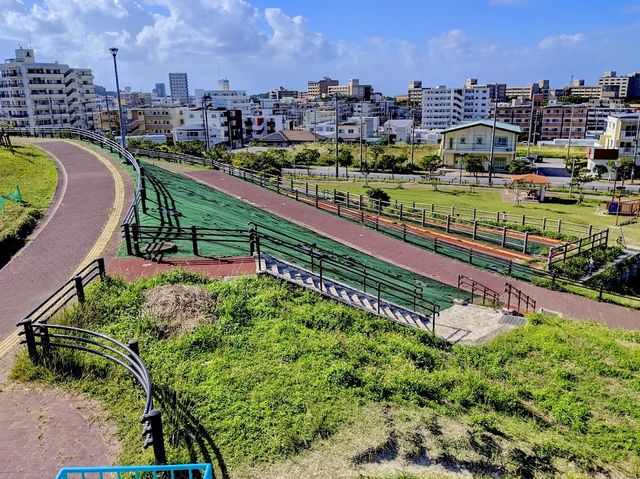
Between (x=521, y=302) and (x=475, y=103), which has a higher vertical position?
(x=475, y=103)

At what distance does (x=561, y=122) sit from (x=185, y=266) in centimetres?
11374

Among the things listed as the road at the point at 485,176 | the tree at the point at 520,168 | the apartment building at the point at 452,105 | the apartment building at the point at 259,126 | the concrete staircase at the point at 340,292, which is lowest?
the road at the point at 485,176

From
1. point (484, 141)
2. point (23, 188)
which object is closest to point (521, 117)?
point (484, 141)

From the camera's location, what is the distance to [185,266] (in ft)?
47.6

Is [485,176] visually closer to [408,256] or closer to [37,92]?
[408,256]

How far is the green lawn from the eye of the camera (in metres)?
34.4

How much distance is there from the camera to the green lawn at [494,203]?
34.4m

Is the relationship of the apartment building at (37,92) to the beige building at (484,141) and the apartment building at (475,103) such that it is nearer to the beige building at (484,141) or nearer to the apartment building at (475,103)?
the beige building at (484,141)

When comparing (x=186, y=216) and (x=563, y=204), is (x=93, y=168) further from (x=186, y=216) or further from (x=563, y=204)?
(x=563, y=204)

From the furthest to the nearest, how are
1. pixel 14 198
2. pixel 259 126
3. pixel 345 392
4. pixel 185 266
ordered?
pixel 259 126 < pixel 14 198 < pixel 185 266 < pixel 345 392

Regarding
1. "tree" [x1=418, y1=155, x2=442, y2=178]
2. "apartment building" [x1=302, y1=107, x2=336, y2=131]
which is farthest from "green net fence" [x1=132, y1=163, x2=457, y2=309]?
"apartment building" [x1=302, y1=107, x2=336, y2=131]

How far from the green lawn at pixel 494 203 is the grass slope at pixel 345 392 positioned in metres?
21.2

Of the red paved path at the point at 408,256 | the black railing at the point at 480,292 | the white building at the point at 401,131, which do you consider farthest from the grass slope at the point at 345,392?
the white building at the point at 401,131

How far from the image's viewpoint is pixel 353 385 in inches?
347
